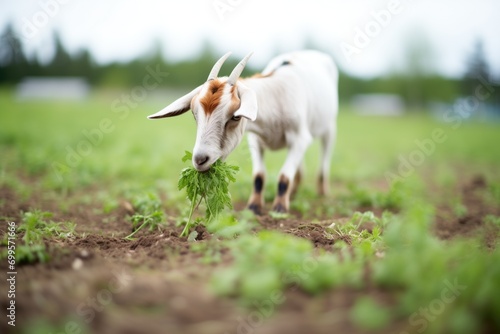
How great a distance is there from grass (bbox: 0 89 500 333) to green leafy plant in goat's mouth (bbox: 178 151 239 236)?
0.09 m

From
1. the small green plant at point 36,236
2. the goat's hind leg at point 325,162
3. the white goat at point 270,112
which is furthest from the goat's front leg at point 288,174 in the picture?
the small green plant at point 36,236

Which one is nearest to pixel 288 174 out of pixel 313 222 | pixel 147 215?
pixel 313 222

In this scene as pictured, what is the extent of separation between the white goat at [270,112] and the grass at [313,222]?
1.75 feet

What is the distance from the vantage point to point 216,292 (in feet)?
7.27

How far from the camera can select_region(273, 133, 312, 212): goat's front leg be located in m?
4.96

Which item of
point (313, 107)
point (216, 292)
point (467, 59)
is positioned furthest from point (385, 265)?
point (467, 59)

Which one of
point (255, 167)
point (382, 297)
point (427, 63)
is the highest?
point (382, 297)

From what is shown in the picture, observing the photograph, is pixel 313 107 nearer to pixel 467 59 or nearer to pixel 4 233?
pixel 4 233

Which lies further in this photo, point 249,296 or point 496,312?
point 249,296

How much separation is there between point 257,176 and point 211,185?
1519 mm

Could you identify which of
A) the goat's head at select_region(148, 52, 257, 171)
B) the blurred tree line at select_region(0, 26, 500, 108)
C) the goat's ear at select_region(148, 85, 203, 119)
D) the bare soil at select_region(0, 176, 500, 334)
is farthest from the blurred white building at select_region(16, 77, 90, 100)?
the bare soil at select_region(0, 176, 500, 334)

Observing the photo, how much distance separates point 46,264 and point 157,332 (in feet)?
4.44

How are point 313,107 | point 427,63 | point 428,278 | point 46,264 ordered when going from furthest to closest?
point 427,63 → point 313,107 → point 46,264 → point 428,278

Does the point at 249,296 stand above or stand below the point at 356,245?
above
